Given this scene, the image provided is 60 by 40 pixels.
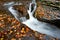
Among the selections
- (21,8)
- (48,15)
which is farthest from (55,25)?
(21,8)

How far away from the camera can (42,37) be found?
17.0ft

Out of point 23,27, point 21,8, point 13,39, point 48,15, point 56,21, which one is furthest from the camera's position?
point 21,8

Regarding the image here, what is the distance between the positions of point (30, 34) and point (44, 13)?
2.06 m

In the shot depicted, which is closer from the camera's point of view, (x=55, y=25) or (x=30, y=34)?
(x=30, y=34)

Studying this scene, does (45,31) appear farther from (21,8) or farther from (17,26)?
(21,8)

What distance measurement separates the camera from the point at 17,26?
19.7ft

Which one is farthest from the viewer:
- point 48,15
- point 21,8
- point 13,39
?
point 21,8

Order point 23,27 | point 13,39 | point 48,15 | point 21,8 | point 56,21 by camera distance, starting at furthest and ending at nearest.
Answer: point 21,8 → point 48,15 → point 56,21 → point 23,27 → point 13,39

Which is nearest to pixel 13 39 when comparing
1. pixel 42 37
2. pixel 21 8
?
pixel 42 37

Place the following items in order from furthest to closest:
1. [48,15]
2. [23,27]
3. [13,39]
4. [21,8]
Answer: [21,8] → [48,15] → [23,27] → [13,39]

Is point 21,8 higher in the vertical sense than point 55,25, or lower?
higher

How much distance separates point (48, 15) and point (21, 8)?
231 cm

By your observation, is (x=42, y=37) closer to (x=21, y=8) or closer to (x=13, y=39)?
(x=13, y=39)

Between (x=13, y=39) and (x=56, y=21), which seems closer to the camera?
(x=13, y=39)
